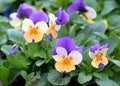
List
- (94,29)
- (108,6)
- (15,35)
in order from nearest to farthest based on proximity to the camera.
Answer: (15,35) → (94,29) → (108,6)

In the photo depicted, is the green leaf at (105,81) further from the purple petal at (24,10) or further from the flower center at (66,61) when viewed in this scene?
the purple petal at (24,10)

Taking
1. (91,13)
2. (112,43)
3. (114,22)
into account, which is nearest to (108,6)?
(114,22)

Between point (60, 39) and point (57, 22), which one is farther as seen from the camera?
point (57, 22)

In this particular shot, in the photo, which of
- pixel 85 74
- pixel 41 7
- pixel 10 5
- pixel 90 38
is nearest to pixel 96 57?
pixel 85 74

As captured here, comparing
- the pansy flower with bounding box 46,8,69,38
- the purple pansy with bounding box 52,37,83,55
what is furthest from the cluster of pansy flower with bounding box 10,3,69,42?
the purple pansy with bounding box 52,37,83,55

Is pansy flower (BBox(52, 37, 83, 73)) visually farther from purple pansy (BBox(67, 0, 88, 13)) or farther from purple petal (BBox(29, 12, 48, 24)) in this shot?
purple pansy (BBox(67, 0, 88, 13))

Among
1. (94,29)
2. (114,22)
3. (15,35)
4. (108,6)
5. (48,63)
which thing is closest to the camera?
(48,63)

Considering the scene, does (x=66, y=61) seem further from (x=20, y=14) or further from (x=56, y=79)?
(x=20, y=14)
